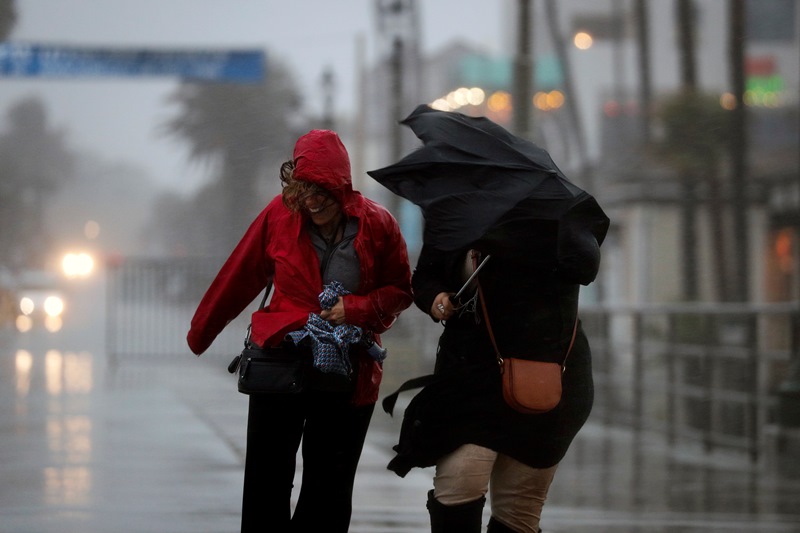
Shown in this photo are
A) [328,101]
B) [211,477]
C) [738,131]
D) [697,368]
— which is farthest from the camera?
[328,101]

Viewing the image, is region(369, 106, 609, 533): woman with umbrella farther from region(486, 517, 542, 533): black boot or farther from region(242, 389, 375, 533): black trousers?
region(242, 389, 375, 533): black trousers

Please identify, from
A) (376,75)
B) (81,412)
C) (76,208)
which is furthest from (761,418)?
(76,208)

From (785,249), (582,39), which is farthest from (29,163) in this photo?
(785,249)

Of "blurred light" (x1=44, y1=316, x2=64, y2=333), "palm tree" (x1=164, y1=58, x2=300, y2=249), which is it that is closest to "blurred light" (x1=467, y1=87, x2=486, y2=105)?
"palm tree" (x1=164, y1=58, x2=300, y2=249)

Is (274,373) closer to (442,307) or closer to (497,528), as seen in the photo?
(442,307)

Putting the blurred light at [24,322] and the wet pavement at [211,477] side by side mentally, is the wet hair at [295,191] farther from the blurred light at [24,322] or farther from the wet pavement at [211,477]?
the blurred light at [24,322]

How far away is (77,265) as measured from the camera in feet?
99.6

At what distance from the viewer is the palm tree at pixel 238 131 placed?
21734mm

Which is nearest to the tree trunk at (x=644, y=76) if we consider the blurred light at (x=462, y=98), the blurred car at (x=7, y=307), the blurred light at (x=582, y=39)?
the blurred light at (x=462, y=98)

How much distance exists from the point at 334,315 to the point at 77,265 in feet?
88.8

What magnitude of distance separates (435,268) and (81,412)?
22.3 feet

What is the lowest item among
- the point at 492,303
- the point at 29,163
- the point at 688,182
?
the point at 492,303

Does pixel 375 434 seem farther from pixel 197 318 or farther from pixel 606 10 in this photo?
pixel 606 10

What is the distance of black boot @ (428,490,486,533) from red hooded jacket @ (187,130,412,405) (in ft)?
1.66
